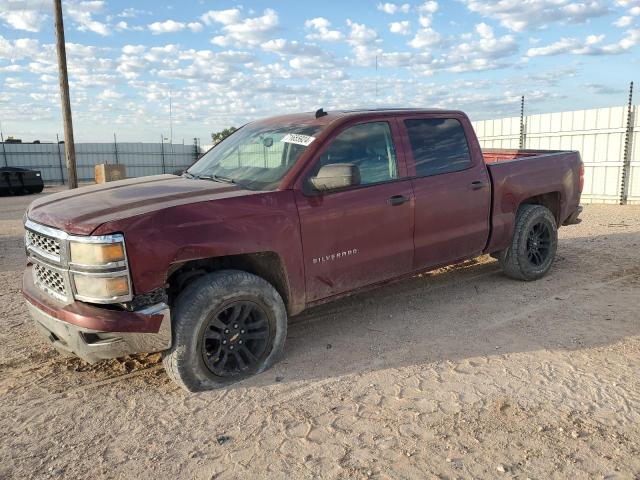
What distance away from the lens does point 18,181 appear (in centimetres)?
2227

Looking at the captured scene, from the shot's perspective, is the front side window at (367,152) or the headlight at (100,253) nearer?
the headlight at (100,253)

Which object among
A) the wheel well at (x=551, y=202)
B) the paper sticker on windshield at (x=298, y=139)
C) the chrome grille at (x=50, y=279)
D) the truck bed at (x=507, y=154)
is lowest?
the chrome grille at (x=50, y=279)

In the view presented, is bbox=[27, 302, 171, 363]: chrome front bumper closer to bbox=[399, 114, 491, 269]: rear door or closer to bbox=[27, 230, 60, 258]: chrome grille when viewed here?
bbox=[27, 230, 60, 258]: chrome grille

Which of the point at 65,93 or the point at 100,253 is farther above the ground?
the point at 65,93

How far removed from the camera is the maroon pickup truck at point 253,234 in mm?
3162

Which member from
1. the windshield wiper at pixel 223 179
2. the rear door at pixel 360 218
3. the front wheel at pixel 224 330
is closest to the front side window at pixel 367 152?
the rear door at pixel 360 218

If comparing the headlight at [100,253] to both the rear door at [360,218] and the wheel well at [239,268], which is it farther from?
the rear door at [360,218]

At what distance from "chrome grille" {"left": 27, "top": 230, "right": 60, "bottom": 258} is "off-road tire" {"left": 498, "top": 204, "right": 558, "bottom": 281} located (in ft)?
14.8

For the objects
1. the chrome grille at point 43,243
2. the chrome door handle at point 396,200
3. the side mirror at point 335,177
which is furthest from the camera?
the chrome door handle at point 396,200

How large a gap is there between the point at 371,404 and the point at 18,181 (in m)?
23.5

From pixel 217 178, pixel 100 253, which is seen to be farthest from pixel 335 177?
pixel 100 253

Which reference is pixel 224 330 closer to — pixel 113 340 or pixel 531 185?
pixel 113 340

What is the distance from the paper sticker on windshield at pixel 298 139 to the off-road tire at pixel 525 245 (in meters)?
2.85

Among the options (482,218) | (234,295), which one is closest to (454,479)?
(234,295)
